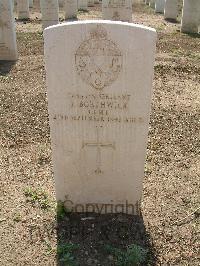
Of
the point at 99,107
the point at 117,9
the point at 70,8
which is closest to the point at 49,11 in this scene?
the point at 70,8

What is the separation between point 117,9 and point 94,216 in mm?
8267

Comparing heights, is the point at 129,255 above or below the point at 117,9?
below

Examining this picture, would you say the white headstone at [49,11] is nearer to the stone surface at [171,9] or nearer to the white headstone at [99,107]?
the stone surface at [171,9]

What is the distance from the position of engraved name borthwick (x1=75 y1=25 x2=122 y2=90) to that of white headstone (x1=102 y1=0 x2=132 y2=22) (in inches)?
318

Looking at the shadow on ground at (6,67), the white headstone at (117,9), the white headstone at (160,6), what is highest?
the white headstone at (117,9)

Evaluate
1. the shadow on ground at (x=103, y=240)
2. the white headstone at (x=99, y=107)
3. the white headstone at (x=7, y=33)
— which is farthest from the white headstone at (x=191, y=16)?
the shadow on ground at (x=103, y=240)

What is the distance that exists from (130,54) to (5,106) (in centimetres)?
388

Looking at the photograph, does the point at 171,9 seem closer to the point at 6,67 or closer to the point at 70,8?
the point at 70,8

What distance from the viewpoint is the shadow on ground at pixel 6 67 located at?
844cm

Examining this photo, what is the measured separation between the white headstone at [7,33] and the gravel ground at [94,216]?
4.43 ft

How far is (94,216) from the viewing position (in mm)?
3955

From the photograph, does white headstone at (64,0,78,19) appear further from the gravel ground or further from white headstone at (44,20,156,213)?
white headstone at (44,20,156,213)

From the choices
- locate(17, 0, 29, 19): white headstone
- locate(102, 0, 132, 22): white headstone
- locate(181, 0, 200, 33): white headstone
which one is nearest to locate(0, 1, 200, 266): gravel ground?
locate(102, 0, 132, 22): white headstone

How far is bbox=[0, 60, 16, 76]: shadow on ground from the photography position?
844 cm
